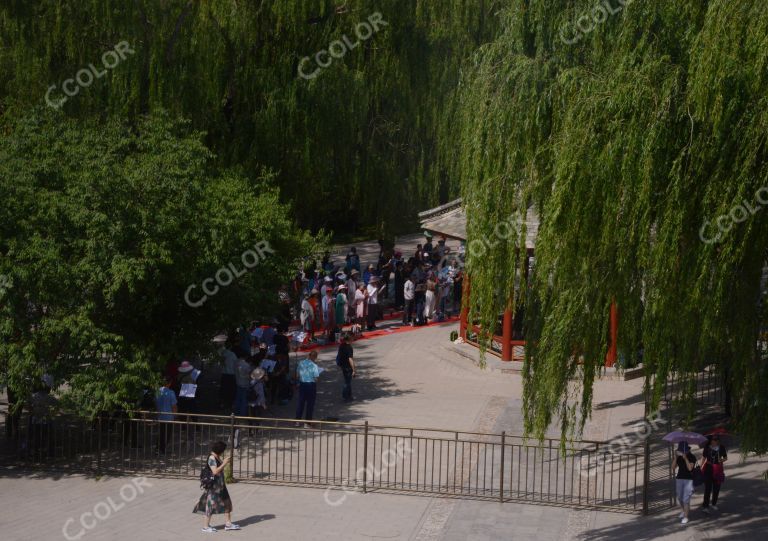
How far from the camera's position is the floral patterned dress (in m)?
15.0

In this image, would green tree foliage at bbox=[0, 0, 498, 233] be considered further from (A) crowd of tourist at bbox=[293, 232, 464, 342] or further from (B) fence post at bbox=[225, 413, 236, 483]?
(B) fence post at bbox=[225, 413, 236, 483]

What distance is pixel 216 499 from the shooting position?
15.1m

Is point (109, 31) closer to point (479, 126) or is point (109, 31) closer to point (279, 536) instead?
point (479, 126)

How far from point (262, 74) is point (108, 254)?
9289 mm

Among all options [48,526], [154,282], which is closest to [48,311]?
[154,282]

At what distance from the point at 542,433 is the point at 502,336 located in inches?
463

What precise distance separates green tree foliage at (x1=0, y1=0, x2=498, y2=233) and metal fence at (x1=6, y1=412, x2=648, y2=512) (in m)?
7.56

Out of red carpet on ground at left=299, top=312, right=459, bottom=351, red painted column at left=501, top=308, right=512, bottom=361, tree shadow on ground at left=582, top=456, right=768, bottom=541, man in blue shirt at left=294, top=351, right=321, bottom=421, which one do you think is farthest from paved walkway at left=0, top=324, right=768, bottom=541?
red carpet on ground at left=299, top=312, right=459, bottom=351

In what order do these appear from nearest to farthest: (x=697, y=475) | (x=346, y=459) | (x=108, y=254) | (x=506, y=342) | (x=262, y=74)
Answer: (x=697, y=475), (x=108, y=254), (x=346, y=459), (x=506, y=342), (x=262, y=74)

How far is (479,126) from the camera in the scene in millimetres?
15383

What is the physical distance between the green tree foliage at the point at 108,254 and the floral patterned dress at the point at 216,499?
2887mm

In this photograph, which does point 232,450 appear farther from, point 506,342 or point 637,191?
point 506,342

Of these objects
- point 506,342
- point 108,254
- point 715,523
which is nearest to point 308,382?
point 108,254

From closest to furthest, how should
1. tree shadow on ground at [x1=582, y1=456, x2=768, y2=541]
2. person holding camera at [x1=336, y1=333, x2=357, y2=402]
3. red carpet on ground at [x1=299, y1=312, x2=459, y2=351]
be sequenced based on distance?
tree shadow on ground at [x1=582, y1=456, x2=768, y2=541] < person holding camera at [x1=336, y1=333, x2=357, y2=402] < red carpet on ground at [x1=299, y1=312, x2=459, y2=351]
